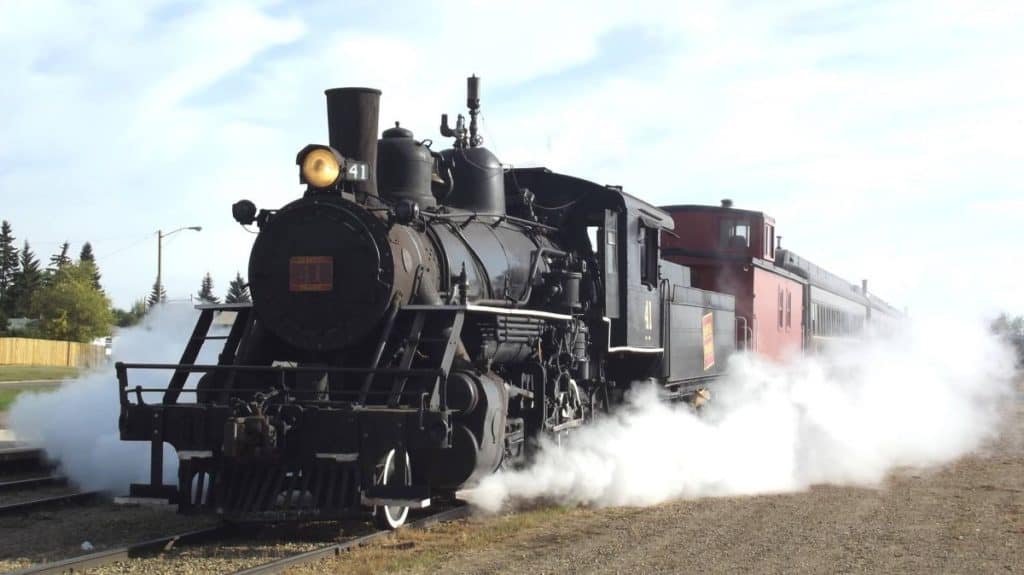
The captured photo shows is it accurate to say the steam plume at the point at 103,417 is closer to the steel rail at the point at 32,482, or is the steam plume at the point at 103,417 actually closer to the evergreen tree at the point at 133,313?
the steel rail at the point at 32,482

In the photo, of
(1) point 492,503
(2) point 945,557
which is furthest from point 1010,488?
(1) point 492,503

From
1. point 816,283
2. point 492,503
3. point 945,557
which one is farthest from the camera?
point 816,283

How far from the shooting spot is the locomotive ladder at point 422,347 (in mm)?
7855

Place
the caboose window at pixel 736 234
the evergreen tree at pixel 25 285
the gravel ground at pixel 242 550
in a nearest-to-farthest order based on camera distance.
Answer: the gravel ground at pixel 242 550, the caboose window at pixel 736 234, the evergreen tree at pixel 25 285

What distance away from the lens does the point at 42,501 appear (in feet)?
33.2

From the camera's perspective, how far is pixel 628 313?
11266 millimetres

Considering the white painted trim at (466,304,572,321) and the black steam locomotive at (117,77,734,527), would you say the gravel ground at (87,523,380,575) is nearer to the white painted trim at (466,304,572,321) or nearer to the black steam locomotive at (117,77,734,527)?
the black steam locomotive at (117,77,734,527)

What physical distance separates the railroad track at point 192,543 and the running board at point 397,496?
406 millimetres

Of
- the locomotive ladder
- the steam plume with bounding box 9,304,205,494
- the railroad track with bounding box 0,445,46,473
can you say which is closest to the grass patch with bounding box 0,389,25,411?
the steam plume with bounding box 9,304,205,494

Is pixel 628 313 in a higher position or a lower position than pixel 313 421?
higher

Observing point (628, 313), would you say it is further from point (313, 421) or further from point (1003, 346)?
point (1003, 346)

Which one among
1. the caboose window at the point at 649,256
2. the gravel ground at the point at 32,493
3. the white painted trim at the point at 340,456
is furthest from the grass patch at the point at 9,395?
the white painted trim at the point at 340,456

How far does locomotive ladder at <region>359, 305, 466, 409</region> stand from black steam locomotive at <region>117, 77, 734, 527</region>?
0.06 ft

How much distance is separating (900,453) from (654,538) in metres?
8.21
